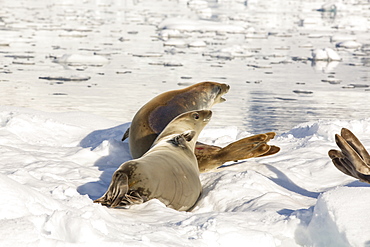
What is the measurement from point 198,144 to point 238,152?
0.44 m

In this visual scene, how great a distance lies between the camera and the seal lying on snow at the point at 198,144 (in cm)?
411

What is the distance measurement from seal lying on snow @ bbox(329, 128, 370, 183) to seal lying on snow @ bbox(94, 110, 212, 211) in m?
0.87

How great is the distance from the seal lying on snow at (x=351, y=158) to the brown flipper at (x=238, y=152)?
0.70 m

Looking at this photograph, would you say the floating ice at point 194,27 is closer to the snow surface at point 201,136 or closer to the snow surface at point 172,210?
the snow surface at point 201,136

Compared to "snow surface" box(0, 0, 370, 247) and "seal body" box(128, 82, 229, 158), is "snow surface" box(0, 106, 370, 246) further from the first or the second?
"seal body" box(128, 82, 229, 158)

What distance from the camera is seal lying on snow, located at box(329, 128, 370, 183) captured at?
3.37 meters

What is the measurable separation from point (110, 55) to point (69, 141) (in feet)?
30.1

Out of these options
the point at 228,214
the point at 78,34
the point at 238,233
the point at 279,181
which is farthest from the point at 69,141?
the point at 78,34

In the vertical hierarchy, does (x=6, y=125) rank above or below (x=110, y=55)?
above

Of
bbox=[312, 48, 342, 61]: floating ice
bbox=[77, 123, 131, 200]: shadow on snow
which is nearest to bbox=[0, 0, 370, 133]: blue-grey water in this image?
bbox=[312, 48, 342, 61]: floating ice

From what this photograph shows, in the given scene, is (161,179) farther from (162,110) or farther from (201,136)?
(201,136)

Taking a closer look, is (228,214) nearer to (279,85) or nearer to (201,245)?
(201,245)

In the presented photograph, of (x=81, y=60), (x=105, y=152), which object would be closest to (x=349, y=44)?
(x=81, y=60)

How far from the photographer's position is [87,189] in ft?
12.2
